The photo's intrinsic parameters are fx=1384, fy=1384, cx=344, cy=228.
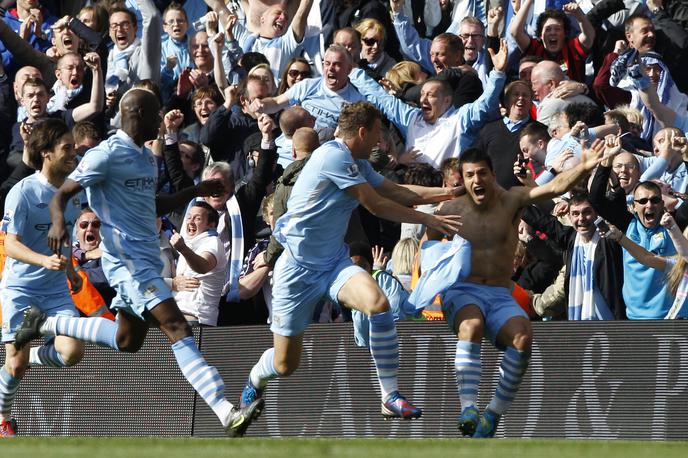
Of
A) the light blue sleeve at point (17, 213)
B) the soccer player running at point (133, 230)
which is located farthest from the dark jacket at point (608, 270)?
the light blue sleeve at point (17, 213)

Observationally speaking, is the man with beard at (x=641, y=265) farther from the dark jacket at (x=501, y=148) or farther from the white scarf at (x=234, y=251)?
the white scarf at (x=234, y=251)

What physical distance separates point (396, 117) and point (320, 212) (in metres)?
3.95

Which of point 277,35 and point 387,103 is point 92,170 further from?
point 277,35

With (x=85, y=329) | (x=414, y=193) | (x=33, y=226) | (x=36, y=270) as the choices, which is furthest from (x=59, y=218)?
(x=414, y=193)

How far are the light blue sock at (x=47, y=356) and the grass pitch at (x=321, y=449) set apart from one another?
1.99m

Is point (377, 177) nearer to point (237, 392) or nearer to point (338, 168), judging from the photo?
point (338, 168)

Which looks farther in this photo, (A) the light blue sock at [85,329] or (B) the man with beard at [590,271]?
(B) the man with beard at [590,271]

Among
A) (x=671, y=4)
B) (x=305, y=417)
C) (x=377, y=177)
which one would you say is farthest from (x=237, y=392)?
(x=671, y=4)

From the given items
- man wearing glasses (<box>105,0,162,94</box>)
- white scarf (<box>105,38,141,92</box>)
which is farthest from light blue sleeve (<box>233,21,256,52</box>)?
white scarf (<box>105,38,141,92</box>)

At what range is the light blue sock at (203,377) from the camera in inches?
366

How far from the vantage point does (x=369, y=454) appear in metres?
7.46

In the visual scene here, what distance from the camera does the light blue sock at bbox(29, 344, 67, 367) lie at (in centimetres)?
1100

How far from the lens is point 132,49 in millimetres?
16734

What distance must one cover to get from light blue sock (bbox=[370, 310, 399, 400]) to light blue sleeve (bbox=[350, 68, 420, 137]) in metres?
4.44
